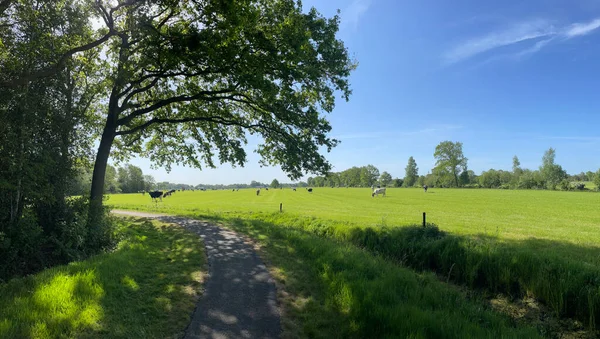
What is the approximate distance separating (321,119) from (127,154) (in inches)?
711

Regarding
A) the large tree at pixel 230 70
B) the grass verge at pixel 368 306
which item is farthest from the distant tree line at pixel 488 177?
the grass verge at pixel 368 306

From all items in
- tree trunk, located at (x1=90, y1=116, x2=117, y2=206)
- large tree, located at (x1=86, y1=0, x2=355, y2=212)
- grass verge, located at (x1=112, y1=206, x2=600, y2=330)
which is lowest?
grass verge, located at (x1=112, y1=206, x2=600, y2=330)

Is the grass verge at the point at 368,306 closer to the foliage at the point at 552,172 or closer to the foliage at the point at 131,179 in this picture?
the foliage at the point at 552,172

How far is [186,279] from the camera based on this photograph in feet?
25.2

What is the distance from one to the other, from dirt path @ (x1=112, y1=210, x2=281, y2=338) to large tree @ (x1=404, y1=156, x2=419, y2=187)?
465ft

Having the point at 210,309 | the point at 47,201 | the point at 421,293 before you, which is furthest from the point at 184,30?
the point at 421,293

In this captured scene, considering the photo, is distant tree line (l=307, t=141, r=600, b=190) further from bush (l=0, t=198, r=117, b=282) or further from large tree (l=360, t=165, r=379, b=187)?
bush (l=0, t=198, r=117, b=282)

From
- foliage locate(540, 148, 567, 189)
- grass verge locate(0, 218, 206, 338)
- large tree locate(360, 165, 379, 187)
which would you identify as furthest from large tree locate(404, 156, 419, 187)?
grass verge locate(0, 218, 206, 338)

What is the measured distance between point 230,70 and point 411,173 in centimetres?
14219

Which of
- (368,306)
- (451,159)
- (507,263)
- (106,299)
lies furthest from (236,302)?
(451,159)

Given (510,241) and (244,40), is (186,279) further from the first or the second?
(510,241)

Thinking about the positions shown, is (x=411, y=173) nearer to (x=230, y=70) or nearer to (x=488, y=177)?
(x=488, y=177)

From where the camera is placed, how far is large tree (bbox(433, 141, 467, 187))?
109 metres

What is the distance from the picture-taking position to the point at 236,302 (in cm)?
621
